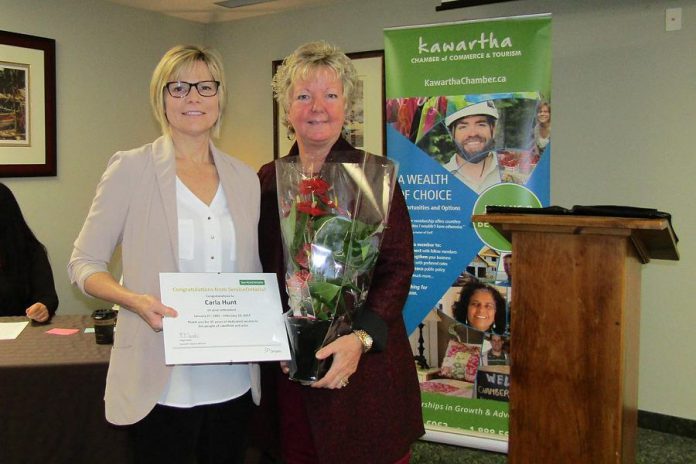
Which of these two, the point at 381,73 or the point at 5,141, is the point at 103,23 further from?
the point at 381,73

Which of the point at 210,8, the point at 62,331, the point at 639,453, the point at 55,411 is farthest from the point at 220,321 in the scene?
the point at 210,8

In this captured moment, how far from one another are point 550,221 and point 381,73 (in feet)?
10.6

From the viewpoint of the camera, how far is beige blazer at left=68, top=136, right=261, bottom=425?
145 centimetres

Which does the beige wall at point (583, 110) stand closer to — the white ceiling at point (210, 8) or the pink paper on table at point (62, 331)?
the white ceiling at point (210, 8)

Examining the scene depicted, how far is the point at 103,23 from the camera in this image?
469 centimetres

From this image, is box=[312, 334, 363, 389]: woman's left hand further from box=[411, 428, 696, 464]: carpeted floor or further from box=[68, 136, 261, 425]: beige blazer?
box=[411, 428, 696, 464]: carpeted floor

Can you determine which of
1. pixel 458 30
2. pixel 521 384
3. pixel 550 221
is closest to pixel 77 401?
pixel 521 384

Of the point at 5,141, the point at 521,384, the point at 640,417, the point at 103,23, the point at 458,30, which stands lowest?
the point at 640,417

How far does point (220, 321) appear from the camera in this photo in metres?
1.42

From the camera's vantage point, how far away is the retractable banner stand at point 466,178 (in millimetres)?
2846

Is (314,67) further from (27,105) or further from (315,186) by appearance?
(27,105)

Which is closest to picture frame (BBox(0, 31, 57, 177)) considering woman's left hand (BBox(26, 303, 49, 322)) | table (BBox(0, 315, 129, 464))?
woman's left hand (BBox(26, 303, 49, 322))

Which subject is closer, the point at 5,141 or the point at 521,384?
the point at 521,384

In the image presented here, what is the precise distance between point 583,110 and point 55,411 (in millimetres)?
3059
